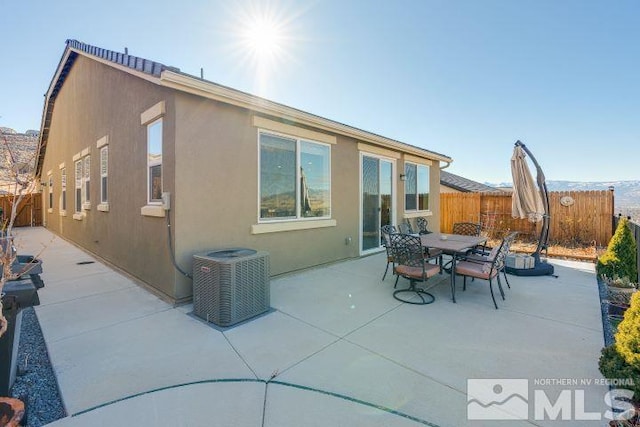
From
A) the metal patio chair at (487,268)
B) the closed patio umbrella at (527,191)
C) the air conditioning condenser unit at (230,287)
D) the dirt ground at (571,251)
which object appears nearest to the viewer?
the air conditioning condenser unit at (230,287)

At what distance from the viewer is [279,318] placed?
3.86m

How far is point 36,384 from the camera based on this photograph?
8.32 ft

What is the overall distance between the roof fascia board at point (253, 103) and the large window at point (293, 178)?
1.47ft

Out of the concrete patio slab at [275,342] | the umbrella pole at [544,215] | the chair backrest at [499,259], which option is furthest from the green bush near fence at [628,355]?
the umbrella pole at [544,215]

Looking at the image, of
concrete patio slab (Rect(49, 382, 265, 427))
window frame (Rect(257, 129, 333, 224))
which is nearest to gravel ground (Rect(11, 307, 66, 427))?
concrete patio slab (Rect(49, 382, 265, 427))

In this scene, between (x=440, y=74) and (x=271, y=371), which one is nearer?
(x=271, y=371)

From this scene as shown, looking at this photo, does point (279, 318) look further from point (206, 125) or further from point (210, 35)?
point (210, 35)

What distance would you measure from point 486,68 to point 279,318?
9735mm

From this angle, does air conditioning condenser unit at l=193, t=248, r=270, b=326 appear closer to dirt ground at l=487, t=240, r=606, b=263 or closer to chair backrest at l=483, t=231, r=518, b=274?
chair backrest at l=483, t=231, r=518, b=274

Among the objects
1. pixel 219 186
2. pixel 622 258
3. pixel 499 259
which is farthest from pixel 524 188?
pixel 219 186

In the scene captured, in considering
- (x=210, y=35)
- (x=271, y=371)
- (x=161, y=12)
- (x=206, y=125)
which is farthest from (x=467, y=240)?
(x=161, y=12)

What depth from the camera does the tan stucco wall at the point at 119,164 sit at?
4.80m

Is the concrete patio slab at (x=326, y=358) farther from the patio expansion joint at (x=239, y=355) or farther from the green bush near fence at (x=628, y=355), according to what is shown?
the green bush near fence at (x=628, y=355)

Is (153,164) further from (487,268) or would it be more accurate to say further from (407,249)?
(487,268)
